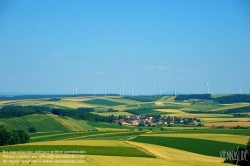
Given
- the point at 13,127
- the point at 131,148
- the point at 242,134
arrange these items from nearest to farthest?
the point at 131,148, the point at 242,134, the point at 13,127

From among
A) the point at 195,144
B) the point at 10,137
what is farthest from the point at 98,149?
the point at 10,137

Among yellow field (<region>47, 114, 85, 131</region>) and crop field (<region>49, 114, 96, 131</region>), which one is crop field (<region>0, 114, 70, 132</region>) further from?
crop field (<region>49, 114, 96, 131</region>)

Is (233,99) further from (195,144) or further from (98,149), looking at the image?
(98,149)

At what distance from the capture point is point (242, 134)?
66812 millimetres

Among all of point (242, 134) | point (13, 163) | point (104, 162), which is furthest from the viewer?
point (242, 134)

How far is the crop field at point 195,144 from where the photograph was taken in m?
49.8

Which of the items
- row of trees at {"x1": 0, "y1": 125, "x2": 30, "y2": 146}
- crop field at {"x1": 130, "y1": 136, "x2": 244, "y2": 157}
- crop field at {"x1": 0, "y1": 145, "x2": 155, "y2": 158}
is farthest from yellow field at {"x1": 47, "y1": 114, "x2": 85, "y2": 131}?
crop field at {"x1": 0, "y1": 145, "x2": 155, "y2": 158}

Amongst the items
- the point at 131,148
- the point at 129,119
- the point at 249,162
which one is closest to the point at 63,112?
the point at 129,119

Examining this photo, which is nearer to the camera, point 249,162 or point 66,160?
point 66,160

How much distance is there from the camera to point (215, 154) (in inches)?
1863

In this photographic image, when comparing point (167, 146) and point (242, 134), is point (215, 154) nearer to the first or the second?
point (167, 146)

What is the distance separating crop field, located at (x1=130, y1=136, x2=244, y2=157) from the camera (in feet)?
163

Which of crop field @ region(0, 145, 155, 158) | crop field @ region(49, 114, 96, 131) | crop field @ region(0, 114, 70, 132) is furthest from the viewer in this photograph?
crop field @ region(49, 114, 96, 131)

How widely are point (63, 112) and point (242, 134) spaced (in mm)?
65162
